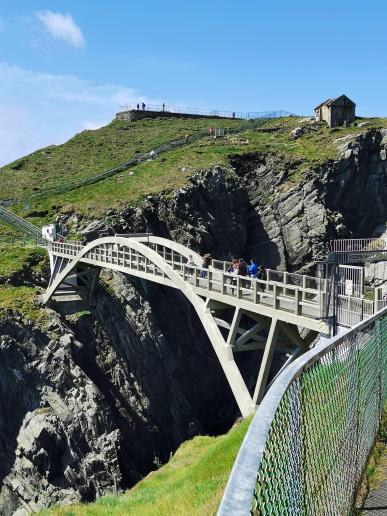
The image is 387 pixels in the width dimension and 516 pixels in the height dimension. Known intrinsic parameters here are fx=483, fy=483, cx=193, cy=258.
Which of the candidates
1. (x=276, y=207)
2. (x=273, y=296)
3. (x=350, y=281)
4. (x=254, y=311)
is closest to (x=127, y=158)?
(x=276, y=207)

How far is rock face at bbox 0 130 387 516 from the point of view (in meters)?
29.5

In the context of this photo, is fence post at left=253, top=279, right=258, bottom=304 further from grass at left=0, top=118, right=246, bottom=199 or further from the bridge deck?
grass at left=0, top=118, right=246, bottom=199

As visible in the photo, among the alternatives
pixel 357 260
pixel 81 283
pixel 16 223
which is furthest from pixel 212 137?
pixel 357 260

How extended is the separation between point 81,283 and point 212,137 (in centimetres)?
4834

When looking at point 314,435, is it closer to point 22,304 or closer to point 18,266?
point 22,304

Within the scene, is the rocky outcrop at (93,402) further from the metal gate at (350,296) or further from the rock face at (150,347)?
the metal gate at (350,296)

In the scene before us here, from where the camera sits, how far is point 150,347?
4097 cm

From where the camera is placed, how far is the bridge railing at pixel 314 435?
267cm

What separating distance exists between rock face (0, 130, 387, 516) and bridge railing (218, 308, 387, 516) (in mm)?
25795

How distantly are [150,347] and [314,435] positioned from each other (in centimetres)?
3708

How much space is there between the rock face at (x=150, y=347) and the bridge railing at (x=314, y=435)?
25.8 meters

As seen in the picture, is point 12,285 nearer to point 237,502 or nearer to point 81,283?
point 81,283


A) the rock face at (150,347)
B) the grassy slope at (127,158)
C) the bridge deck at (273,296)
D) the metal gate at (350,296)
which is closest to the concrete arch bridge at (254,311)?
the bridge deck at (273,296)

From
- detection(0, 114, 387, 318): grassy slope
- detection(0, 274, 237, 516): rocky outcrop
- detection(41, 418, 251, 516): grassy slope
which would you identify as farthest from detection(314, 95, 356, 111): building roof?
detection(41, 418, 251, 516): grassy slope
